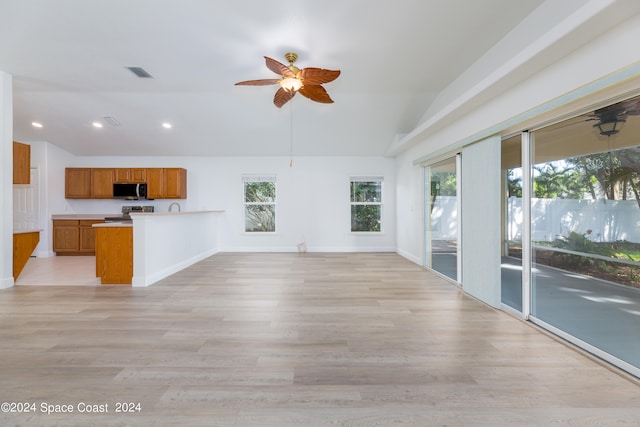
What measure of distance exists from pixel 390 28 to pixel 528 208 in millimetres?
2329

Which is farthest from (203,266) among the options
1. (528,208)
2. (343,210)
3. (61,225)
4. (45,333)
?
(528,208)

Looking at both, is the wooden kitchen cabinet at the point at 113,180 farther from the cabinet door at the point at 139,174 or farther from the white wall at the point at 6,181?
the white wall at the point at 6,181

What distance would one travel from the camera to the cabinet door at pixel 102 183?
665 cm

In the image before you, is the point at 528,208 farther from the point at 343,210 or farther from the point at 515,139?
the point at 343,210

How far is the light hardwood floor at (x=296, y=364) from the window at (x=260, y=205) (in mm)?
3685

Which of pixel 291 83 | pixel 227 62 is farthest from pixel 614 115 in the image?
pixel 227 62

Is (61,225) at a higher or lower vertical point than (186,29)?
lower

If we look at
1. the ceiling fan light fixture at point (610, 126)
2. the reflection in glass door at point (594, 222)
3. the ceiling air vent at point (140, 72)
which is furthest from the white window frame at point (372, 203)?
the ceiling fan light fixture at point (610, 126)

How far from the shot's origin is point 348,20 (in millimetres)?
2799

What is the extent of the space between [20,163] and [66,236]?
110 inches

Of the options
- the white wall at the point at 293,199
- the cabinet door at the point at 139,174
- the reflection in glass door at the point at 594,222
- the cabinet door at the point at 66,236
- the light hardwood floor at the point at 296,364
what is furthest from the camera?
the white wall at the point at 293,199

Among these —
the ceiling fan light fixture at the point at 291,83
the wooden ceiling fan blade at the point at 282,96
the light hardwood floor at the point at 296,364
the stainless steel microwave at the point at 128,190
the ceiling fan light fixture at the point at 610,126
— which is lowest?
the light hardwood floor at the point at 296,364

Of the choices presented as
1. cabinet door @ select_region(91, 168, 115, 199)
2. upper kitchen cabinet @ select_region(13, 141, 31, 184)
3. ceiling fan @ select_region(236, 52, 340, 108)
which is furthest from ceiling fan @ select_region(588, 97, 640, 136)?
cabinet door @ select_region(91, 168, 115, 199)

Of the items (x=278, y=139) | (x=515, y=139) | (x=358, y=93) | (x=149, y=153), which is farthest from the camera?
(x=149, y=153)
